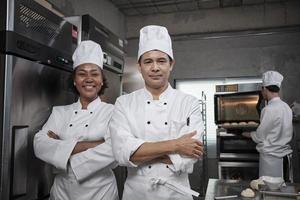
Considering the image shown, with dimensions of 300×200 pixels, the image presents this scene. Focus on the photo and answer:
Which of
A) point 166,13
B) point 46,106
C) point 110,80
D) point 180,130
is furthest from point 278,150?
point 166,13

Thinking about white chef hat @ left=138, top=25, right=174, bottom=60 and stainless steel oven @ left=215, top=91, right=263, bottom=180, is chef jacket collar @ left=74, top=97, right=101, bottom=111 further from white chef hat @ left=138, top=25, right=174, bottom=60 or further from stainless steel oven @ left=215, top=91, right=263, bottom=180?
stainless steel oven @ left=215, top=91, right=263, bottom=180

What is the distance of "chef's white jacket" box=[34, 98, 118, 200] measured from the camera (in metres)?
1.55

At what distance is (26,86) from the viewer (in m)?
1.60

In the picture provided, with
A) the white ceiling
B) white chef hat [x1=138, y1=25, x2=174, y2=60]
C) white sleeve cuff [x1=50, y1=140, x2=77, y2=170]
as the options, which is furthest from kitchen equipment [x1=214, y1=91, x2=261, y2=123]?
white sleeve cuff [x1=50, y1=140, x2=77, y2=170]

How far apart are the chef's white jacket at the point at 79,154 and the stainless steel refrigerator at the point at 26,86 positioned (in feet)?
0.31

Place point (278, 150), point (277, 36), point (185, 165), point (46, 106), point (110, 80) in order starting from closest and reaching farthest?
point (185, 165) < point (46, 106) < point (110, 80) < point (278, 150) < point (277, 36)

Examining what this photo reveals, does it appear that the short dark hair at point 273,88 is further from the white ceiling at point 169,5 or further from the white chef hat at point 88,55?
the white chef hat at point 88,55

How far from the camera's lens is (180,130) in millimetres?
1421

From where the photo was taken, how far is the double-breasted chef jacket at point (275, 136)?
334 cm

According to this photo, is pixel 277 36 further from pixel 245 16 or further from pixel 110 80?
pixel 110 80

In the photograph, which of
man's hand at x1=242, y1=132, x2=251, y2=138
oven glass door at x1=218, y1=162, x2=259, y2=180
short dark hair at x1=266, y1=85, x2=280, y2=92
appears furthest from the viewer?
oven glass door at x1=218, y1=162, x2=259, y2=180

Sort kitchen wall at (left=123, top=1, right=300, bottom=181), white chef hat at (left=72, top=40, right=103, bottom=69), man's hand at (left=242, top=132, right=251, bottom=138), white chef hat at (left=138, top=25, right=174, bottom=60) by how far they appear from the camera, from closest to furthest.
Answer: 1. white chef hat at (left=138, top=25, right=174, bottom=60)
2. white chef hat at (left=72, top=40, right=103, bottom=69)
3. man's hand at (left=242, top=132, right=251, bottom=138)
4. kitchen wall at (left=123, top=1, right=300, bottom=181)

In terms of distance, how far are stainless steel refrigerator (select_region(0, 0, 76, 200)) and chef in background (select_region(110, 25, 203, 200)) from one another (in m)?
0.53

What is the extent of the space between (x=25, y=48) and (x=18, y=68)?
122 millimetres
